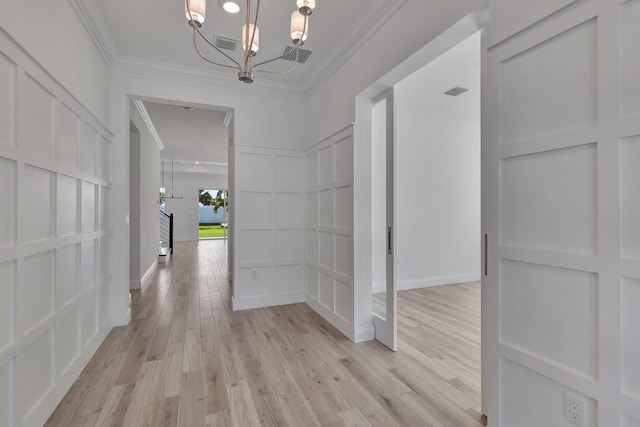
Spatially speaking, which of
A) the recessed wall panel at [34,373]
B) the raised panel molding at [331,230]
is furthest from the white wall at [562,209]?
the recessed wall panel at [34,373]

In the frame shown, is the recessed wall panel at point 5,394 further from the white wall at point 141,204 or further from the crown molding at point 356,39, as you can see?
the white wall at point 141,204

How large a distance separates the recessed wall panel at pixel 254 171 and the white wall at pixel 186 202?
373 inches

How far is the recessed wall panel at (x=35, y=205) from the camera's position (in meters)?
1.55

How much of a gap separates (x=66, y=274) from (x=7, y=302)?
2.25ft

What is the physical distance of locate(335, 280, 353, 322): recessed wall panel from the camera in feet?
9.53

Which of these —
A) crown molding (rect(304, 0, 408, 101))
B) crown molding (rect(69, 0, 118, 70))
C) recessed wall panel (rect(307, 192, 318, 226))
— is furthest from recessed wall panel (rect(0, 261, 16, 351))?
crown molding (rect(304, 0, 408, 101))

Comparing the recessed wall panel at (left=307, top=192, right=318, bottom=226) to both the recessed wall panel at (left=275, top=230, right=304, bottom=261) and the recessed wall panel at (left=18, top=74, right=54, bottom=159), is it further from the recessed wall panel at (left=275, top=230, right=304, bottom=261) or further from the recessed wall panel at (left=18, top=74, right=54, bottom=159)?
the recessed wall panel at (left=18, top=74, right=54, bottom=159)

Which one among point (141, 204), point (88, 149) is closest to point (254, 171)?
point (88, 149)

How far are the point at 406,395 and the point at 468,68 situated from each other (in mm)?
3479

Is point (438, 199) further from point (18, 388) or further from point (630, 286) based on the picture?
point (18, 388)

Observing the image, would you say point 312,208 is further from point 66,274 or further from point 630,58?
point 630,58

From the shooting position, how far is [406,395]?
78.4 inches

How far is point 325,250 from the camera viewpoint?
3441 mm

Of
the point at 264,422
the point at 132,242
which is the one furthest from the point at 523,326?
Answer: the point at 132,242
